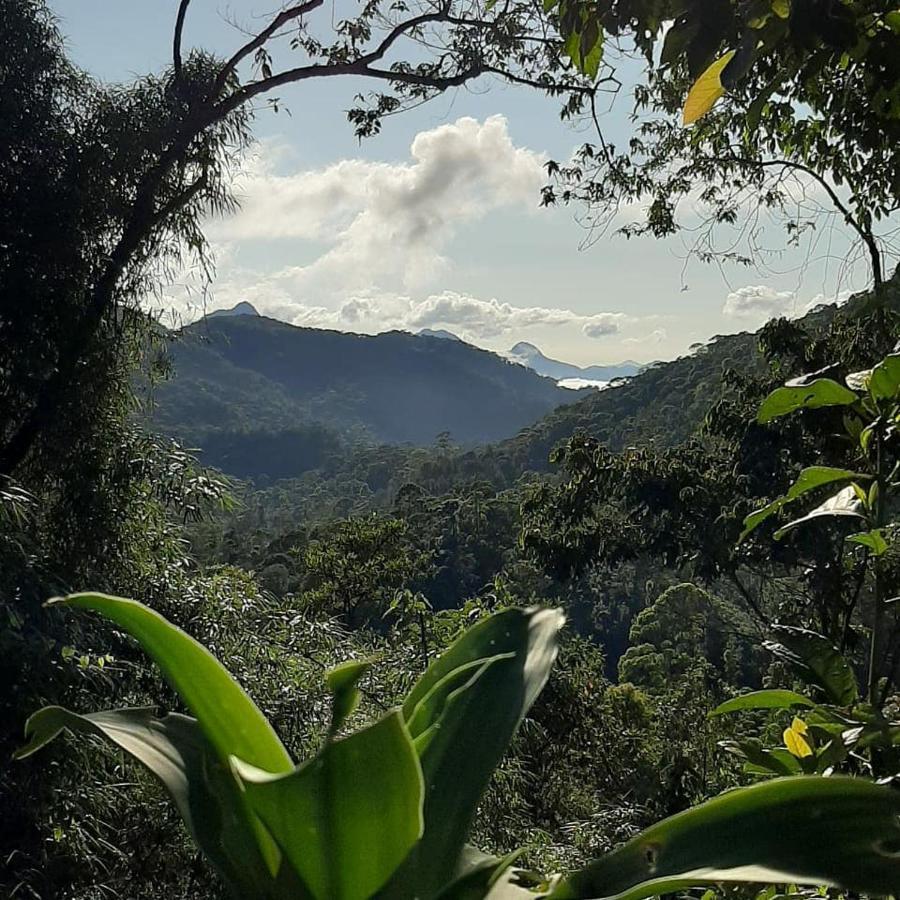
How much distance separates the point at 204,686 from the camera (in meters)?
0.36

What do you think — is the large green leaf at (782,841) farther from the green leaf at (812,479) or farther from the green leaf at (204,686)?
the green leaf at (812,479)

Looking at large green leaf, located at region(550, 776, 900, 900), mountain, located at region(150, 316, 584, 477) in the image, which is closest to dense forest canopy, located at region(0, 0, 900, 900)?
large green leaf, located at region(550, 776, 900, 900)

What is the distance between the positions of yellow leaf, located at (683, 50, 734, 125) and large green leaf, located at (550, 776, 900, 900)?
20.2 inches

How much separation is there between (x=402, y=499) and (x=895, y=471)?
20237 millimetres

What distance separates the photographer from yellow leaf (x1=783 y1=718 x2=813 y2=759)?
26.2 inches

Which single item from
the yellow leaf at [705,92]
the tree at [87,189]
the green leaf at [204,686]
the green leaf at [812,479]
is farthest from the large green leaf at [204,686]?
the tree at [87,189]

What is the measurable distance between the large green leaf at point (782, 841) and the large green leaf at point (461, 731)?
7 centimetres

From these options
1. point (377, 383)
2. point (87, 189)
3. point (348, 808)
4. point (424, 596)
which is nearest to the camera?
point (348, 808)

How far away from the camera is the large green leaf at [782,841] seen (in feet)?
1.01

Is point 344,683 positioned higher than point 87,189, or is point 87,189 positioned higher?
point 87,189

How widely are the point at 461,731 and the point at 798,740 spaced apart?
0.41 metres

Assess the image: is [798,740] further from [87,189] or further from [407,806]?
[87,189]

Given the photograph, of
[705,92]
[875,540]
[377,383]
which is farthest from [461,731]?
[377,383]

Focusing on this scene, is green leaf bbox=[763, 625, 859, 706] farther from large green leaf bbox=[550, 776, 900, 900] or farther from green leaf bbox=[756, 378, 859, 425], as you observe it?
large green leaf bbox=[550, 776, 900, 900]
